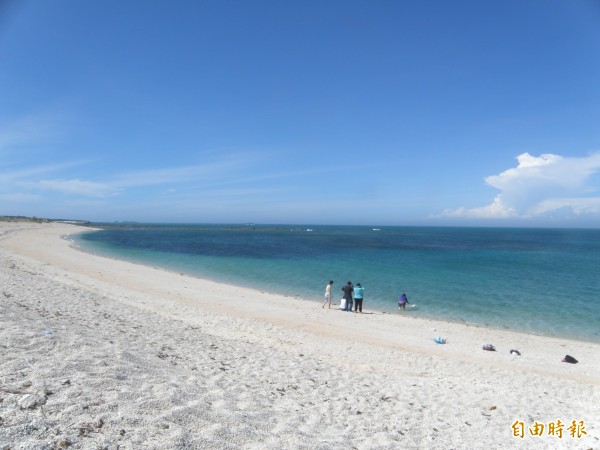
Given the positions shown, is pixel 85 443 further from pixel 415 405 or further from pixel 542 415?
pixel 542 415

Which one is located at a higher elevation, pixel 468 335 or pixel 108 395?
pixel 108 395

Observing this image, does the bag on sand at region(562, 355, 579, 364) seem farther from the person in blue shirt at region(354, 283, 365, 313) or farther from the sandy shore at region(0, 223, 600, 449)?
the person in blue shirt at region(354, 283, 365, 313)

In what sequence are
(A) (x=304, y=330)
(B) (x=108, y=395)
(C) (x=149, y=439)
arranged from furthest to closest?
(A) (x=304, y=330)
(B) (x=108, y=395)
(C) (x=149, y=439)

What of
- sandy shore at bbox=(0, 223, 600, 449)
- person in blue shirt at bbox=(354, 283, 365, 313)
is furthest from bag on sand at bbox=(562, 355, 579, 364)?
person in blue shirt at bbox=(354, 283, 365, 313)

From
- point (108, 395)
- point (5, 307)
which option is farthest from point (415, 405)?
point (5, 307)

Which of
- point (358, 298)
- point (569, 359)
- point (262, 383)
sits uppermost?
point (262, 383)

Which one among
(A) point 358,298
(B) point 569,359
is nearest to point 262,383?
(B) point 569,359

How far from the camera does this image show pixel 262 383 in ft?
25.2

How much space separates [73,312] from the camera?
11320 millimetres

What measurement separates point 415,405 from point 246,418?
388cm

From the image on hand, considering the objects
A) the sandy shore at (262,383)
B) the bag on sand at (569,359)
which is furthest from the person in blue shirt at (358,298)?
the bag on sand at (569,359)

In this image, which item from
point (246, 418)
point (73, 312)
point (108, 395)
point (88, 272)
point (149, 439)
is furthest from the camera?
point (88, 272)

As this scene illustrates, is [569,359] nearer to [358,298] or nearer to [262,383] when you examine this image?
[358,298]

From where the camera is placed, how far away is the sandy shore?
490 centimetres
